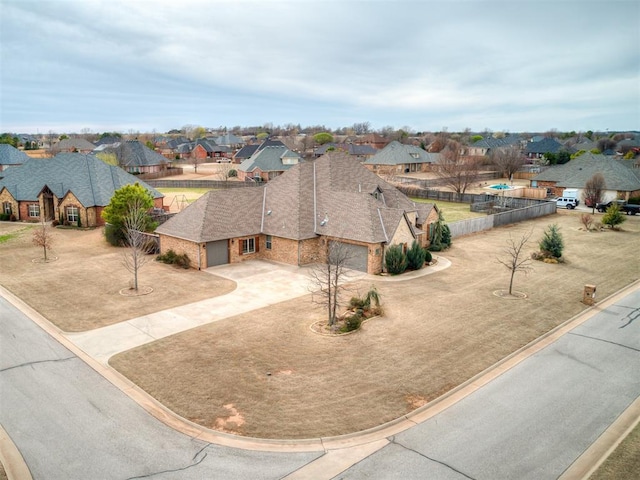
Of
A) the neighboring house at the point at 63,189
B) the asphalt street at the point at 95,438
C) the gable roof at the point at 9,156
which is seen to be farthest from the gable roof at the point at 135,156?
the asphalt street at the point at 95,438

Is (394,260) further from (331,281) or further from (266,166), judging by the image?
(266,166)

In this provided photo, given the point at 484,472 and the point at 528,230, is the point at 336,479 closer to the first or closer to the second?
the point at 484,472

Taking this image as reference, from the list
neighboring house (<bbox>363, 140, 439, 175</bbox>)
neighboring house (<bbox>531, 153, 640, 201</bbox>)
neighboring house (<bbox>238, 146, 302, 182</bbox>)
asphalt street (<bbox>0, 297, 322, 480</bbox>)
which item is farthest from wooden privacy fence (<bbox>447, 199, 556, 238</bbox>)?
neighboring house (<bbox>238, 146, 302, 182</bbox>)

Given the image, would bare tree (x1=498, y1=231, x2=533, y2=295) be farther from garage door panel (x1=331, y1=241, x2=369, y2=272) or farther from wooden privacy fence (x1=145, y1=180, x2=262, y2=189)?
Result: wooden privacy fence (x1=145, y1=180, x2=262, y2=189)

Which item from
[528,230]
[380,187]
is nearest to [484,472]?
[380,187]

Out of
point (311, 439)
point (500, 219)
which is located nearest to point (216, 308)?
point (311, 439)
